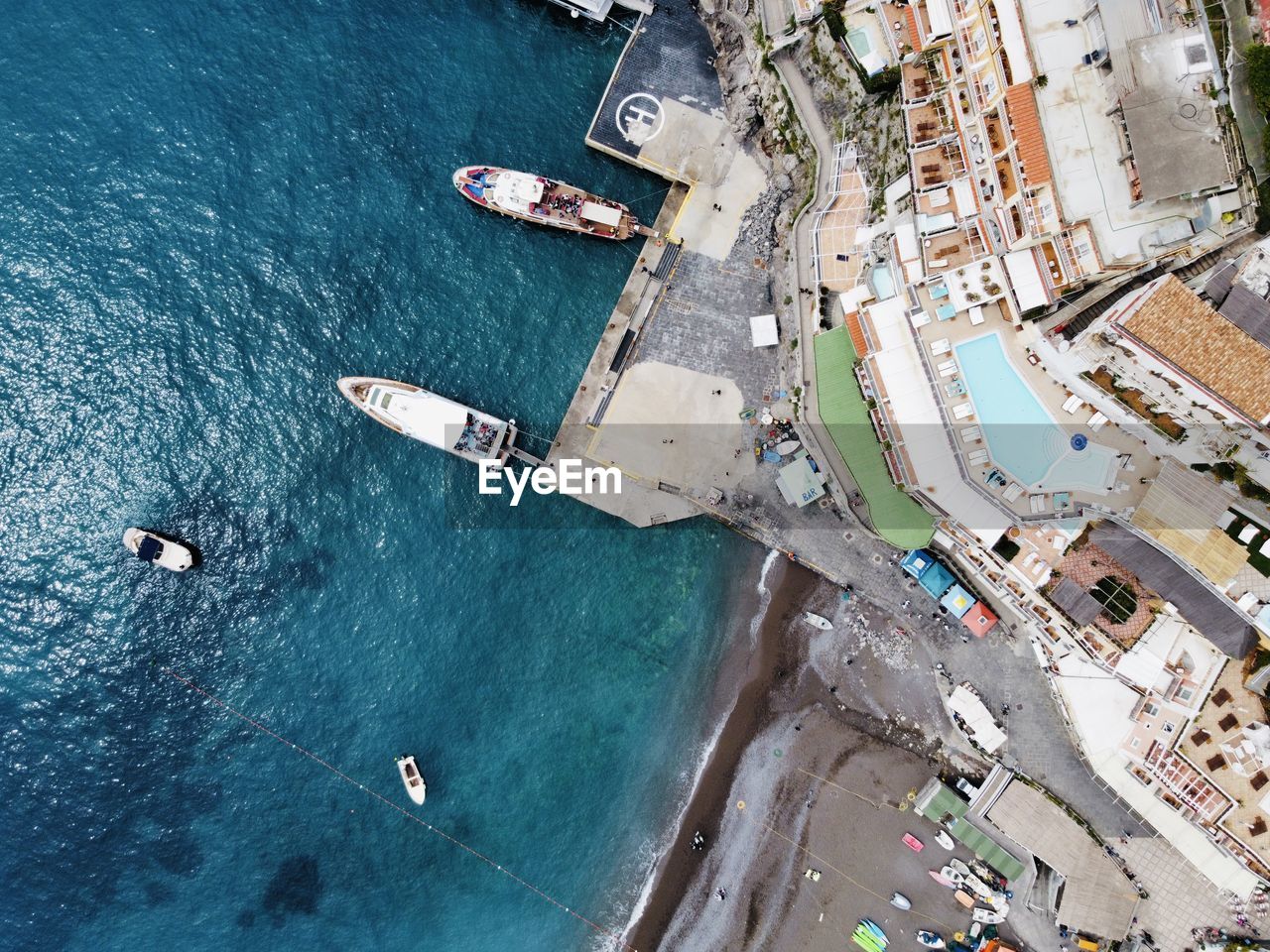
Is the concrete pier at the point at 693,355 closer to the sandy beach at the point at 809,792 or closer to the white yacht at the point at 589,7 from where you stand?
the white yacht at the point at 589,7

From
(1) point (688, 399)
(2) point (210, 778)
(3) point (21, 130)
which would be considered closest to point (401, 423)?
(1) point (688, 399)

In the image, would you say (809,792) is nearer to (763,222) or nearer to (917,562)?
(917,562)

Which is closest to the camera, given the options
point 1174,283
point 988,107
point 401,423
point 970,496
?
point 1174,283

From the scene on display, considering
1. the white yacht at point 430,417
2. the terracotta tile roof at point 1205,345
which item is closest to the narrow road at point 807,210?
the terracotta tile roof at point 1205,345

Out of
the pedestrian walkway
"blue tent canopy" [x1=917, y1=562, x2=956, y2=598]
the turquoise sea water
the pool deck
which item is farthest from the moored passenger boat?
"blue tent canopy" [x1=917, y1=562, x2=956, y2=598]

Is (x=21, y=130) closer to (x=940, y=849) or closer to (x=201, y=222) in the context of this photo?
Result: (x=201, y=222)

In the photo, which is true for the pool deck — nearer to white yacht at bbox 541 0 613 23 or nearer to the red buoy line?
white yacht at bbox 541 0 613 23

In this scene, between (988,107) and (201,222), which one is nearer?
(988,107)
